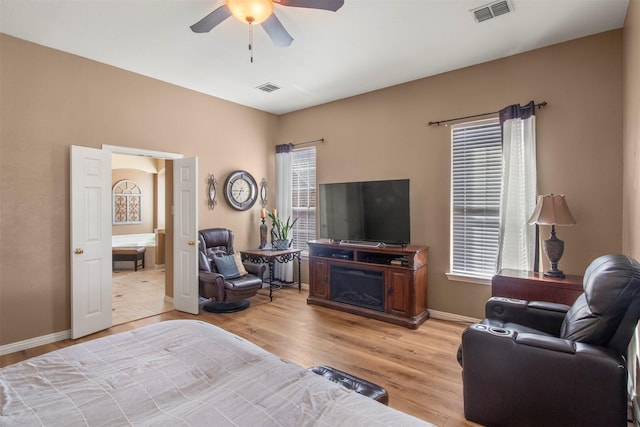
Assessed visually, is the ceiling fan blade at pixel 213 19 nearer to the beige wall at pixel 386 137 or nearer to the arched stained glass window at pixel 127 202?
the beige wall at pixel 386 137

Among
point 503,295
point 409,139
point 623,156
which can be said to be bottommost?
point 503,295

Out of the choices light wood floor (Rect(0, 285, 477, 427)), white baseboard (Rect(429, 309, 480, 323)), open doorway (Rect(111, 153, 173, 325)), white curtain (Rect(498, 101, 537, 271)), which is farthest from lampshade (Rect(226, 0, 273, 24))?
open doorway (Rect(111, 153, 173, 325))

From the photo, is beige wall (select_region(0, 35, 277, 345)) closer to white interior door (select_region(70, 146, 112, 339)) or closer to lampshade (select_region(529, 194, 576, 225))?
white interior door (select_region(70, 146, 112, 339))

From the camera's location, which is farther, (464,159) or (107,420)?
(464,159)

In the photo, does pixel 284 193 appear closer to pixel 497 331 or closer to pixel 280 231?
pixel 280 231

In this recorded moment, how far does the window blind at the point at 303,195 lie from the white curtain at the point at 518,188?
2.86 meters

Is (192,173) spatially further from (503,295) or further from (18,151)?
(503,295)

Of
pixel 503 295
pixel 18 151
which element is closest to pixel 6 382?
pixel 18 151

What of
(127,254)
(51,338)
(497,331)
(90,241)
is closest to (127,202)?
(127,254)

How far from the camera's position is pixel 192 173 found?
436 centimetres

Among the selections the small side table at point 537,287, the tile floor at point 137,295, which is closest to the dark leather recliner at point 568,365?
the small side table at point 537,287

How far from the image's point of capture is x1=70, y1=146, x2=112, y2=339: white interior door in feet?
11.4

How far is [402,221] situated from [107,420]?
3.45 m

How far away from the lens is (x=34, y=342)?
10.9ft
